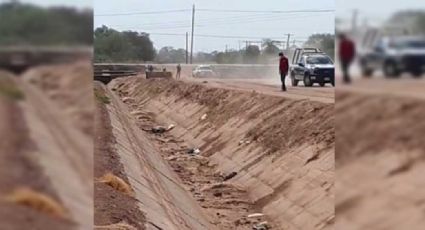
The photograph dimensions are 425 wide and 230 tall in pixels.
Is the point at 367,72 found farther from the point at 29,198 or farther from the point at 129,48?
the point at 129,48

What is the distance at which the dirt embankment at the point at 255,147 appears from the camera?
970 centimetres

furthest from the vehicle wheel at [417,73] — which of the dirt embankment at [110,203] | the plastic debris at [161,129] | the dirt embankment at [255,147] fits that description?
the plastic debris at [161,129]

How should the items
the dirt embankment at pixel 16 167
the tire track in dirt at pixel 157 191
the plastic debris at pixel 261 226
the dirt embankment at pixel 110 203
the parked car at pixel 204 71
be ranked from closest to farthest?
1. the dirt embankment at pixel 16 167
2. the dirt embankment at pixel 110 203
3. the tire track in dirt at pixel 157 191
4. the plastic debris at pixel 261 226
5. the parked car at pixel 204 71

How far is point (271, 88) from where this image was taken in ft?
57.2

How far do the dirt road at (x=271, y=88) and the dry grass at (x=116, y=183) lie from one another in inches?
120

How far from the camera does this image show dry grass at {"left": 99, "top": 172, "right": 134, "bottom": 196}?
25.2 ft

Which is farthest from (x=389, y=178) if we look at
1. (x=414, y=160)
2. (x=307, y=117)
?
(x=307, y=117)

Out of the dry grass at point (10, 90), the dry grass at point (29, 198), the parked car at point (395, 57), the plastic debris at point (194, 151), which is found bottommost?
the plastic debris at point (194, 151)

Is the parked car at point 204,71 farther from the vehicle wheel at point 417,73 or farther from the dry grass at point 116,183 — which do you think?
the vehicle wheel at point 417,73

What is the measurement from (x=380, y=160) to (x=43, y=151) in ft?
2.07

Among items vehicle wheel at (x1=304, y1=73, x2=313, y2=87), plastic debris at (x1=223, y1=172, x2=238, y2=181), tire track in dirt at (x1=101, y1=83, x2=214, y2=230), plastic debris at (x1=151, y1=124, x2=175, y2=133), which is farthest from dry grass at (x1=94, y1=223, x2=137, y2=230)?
plastic debris at (x1=151, y1=124, x2=175, y2=133)

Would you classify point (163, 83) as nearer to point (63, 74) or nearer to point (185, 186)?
point (185, 186)

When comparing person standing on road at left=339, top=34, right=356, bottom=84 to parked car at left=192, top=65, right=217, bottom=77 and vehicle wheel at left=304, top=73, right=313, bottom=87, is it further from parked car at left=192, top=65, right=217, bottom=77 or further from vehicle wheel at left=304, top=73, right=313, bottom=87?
parked car at left=192, top=65, right=217, bottom=77

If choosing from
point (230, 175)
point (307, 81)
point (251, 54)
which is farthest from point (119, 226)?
point (251, 54)
